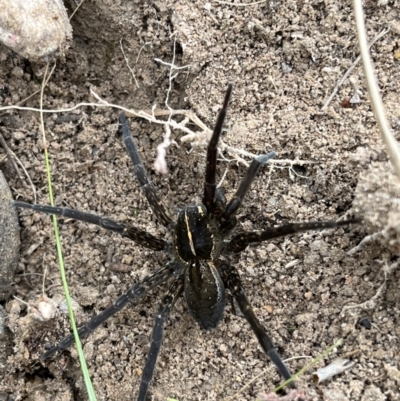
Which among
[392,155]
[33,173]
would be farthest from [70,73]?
[392,155]

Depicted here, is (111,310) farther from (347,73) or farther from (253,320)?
(347,73)

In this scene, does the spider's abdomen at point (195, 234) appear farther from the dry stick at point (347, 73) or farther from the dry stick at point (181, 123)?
the dry stick at point (347, 73)

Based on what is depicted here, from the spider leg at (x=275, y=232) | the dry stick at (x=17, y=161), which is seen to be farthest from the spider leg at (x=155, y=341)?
the dry stick at (x=17, y=161)

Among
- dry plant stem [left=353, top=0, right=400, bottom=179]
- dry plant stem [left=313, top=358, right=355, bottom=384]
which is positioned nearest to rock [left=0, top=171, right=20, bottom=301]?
dry plant stem [left=313, top=358, right=355, bottom=384]

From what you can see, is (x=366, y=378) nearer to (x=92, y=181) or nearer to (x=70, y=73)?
(x=92, y=181)

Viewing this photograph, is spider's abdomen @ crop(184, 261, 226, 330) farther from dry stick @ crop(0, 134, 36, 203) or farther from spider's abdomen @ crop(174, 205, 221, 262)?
dry stick @ crop(0, 134, 36, 203)
